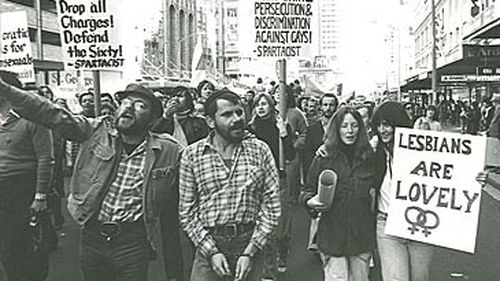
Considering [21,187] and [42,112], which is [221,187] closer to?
[42,112]

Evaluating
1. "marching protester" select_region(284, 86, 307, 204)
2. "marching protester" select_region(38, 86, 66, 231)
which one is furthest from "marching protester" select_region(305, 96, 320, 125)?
"marching protester" select_region(38, 86, 66, 231)

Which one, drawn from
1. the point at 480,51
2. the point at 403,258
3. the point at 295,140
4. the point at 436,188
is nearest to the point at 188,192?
the point at 403,258

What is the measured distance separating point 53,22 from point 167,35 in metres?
30.2

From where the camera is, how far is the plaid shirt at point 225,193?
4867 mm

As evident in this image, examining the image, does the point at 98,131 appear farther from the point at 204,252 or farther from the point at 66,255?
the point at 66,255

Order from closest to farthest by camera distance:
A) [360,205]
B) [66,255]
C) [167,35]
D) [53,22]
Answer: [360,205] < [66,255] < [53,22] < [167,35]

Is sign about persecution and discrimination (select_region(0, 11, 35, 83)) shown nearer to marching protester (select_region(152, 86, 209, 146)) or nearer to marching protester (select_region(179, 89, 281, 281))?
marching protester (select_region(152, 86, 209, 146))

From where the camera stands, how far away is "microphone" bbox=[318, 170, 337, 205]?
5602 millimetres

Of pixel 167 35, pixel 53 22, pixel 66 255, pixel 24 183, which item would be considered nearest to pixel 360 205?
pixel 24 183

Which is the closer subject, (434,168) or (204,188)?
(204,188)

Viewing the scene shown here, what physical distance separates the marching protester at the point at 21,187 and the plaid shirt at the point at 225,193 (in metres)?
2.27

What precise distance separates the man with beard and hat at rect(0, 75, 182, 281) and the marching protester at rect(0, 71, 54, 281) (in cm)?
177

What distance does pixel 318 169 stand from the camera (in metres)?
5.80

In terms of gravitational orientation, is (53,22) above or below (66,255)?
above
